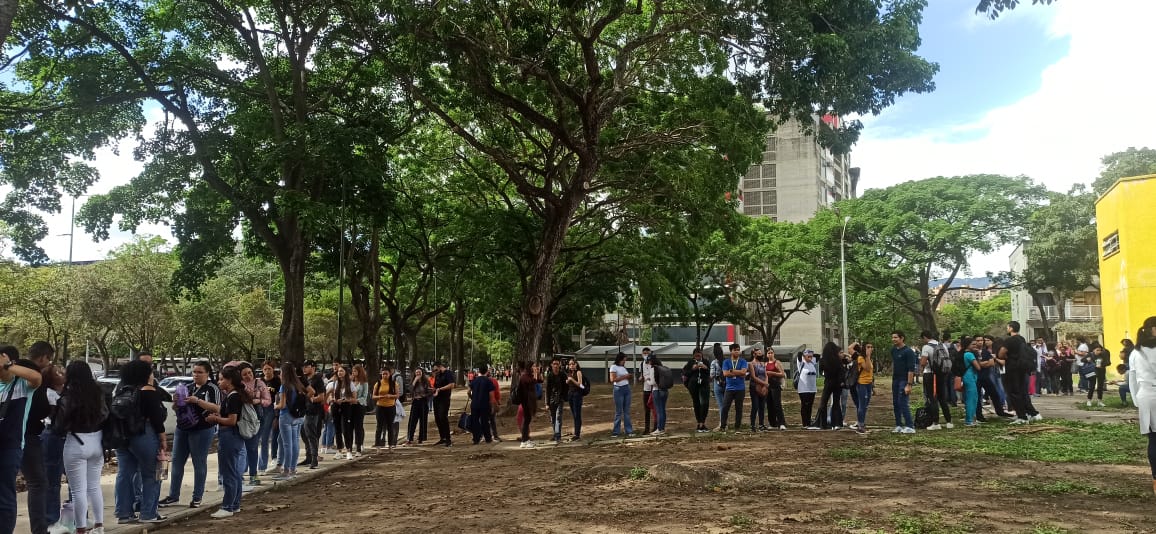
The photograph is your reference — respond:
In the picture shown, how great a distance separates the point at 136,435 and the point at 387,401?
7167 mm

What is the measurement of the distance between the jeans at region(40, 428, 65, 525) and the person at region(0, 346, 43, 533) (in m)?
0.80

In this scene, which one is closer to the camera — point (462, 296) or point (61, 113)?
point (61, 113)

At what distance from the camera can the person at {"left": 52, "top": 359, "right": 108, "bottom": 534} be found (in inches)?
262

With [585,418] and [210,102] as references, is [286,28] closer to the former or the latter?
[210,102]

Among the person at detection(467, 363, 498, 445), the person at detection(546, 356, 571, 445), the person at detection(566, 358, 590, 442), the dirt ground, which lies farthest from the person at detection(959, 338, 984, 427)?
the person at detection(467, 363, 498, 445)

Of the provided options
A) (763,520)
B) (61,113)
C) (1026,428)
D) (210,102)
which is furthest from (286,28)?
(1026,428)

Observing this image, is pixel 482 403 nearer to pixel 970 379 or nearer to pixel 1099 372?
pixel 970 379

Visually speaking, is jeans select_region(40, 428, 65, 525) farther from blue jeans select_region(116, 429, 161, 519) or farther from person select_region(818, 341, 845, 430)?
person select_region(818, 341, 845, 430)

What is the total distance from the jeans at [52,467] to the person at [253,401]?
6.05 ft

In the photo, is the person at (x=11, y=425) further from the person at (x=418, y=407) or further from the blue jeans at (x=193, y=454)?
the person at (x=418, y=407)

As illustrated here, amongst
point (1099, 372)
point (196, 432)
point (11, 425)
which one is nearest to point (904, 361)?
point (1099, 372)

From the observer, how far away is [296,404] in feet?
35.4

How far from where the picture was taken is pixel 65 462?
671cm

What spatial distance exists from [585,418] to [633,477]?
12.9 m
